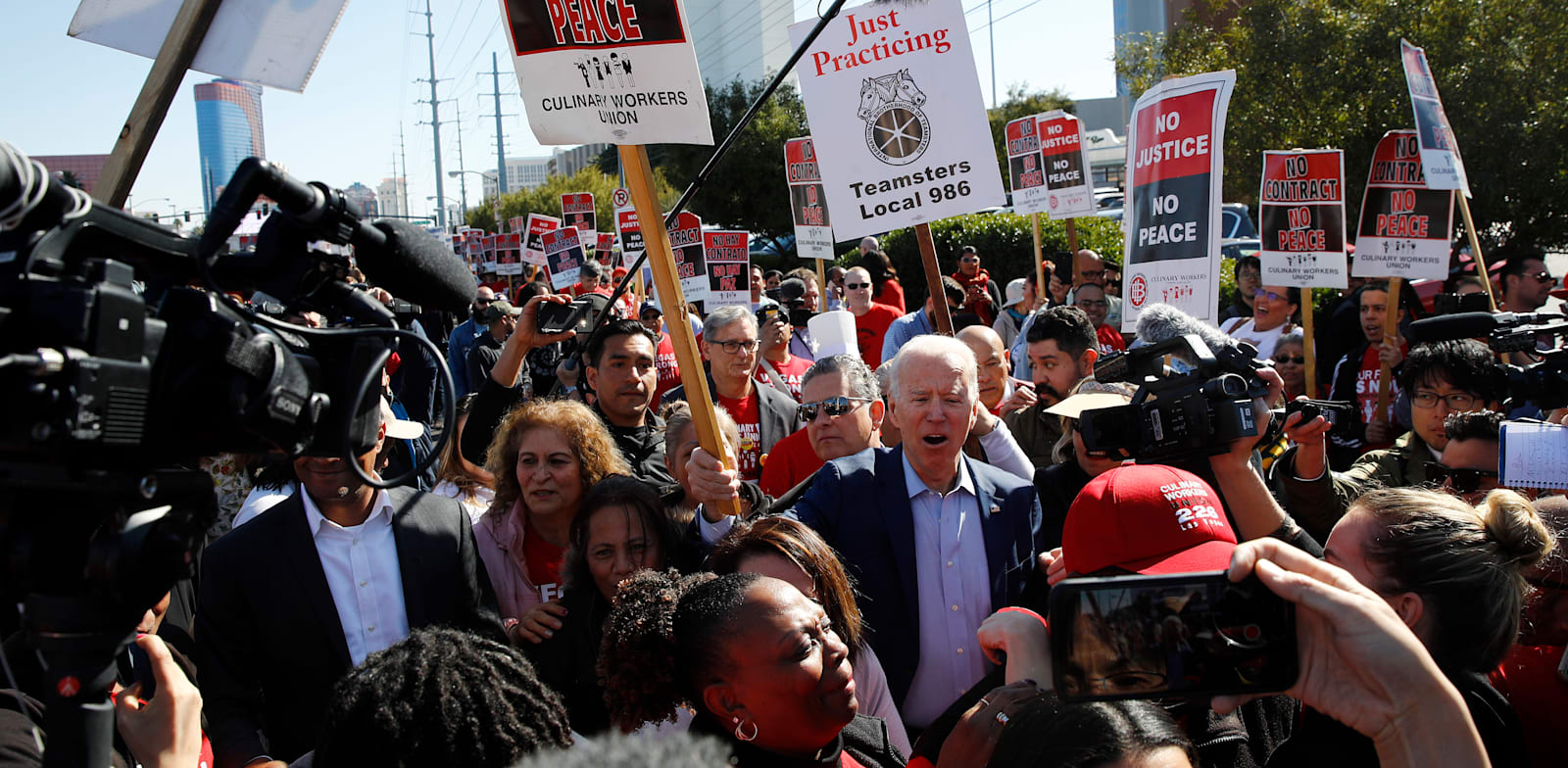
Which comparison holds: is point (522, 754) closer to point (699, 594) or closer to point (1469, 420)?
point (699, 594)

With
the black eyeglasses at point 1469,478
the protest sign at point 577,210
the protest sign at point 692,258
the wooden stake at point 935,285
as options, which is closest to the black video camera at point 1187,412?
the black eyeglasses at point 1469,478

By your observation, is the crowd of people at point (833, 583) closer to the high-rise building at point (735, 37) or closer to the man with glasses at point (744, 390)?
the man with glasses at point (744, 390)

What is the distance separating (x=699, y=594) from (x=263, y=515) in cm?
148

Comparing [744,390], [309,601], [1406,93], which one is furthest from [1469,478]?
[1406,93]

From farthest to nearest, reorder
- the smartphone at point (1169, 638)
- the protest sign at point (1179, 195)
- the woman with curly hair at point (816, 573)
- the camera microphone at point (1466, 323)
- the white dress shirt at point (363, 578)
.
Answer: the protest sign at point (1179, 195), the camera microphone at point (1466, 323), the white dress shirt at point (363, 578), the woman with curly hair at point (816, 573), the smartphone at point (1169, 638)

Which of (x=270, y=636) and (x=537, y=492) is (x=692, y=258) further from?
(x=270, y=636)

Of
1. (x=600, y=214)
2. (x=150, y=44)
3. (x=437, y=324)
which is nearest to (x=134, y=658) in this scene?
(x=150, y=44)

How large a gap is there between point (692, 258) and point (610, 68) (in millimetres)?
7877

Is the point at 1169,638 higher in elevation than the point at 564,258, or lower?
lower

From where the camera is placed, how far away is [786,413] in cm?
569

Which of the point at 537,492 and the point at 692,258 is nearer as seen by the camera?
the point at 537,492

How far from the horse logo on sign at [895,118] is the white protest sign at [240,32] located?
112 inches

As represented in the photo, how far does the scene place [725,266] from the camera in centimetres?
1152

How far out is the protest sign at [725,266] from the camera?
444 inches
